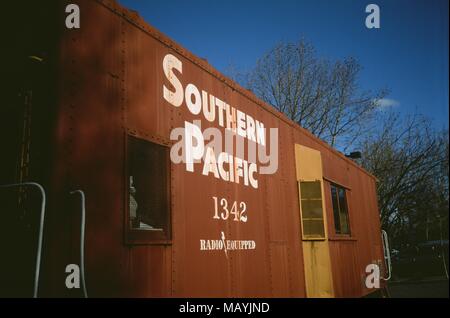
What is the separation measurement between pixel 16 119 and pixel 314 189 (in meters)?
4.72

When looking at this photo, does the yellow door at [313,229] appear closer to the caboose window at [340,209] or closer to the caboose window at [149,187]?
the caboose window at [340,209]

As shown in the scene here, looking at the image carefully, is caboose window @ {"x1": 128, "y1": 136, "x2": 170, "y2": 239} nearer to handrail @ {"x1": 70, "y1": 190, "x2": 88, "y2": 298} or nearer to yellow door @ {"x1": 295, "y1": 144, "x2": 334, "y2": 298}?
handrail @ {"x1": 70, "y1": 190, "x2": 88, "y2": 298}

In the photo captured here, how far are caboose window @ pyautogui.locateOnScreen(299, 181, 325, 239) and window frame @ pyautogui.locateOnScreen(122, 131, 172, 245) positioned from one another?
3136 mm

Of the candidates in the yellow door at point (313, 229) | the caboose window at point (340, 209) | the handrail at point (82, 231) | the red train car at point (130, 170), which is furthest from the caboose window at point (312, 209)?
the handrail at point (82, 231)

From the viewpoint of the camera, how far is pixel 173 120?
3.85m

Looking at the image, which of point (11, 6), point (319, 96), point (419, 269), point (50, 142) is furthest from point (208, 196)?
point (419, 269)

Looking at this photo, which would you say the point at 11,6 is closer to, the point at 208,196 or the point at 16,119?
the point at 16,119

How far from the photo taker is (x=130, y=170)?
3.29m

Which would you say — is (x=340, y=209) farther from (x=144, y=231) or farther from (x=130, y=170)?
(x=130, y=170)

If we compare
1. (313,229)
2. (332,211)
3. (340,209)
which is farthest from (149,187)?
(340,209)

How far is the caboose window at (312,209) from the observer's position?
20.5 ft

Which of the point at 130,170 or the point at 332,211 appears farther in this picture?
the point at 332,211

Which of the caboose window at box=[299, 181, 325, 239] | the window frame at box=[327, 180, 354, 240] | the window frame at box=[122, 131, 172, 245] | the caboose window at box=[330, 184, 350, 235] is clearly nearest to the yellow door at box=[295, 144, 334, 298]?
the caboose window at box=[299, 181, 325, 239]

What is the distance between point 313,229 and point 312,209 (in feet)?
1.04
